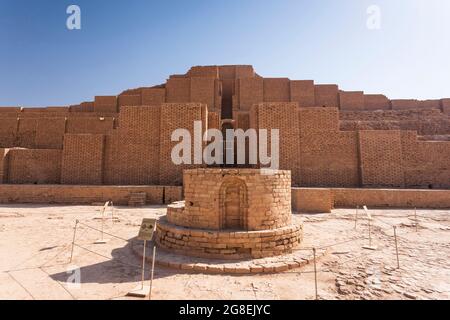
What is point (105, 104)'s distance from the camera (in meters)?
23.6

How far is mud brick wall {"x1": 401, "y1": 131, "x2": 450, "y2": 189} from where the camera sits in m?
14.0

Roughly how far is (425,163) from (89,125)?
899 inches

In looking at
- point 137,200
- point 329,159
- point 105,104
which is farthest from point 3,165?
point 329,159

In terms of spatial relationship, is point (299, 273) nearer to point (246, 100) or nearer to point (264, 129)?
point (264, 129)

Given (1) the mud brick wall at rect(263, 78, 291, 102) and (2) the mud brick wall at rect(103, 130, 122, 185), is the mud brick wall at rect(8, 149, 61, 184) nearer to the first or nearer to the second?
(2) the mud brick wall at rect(103, 130, 122, 185)

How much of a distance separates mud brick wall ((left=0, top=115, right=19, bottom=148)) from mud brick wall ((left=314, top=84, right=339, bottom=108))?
25.9 metres

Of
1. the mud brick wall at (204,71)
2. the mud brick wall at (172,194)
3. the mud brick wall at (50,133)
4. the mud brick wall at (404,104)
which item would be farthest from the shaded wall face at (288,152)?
the mud brick wall at (404,104)

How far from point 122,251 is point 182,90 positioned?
18.4 metres

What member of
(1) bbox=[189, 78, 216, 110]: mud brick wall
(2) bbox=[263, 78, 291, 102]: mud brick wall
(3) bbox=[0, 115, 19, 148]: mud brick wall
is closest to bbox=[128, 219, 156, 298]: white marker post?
(1) bbox=[189, 78, 216, 110]: mud brick wall

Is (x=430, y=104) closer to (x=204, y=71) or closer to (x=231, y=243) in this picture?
(x=204, y=71)

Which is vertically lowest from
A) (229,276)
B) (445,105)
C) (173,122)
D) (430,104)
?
(229,276)

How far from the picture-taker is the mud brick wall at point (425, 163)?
14016mm

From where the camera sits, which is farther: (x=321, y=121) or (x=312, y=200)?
(x=321, y=121)

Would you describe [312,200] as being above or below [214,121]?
below
